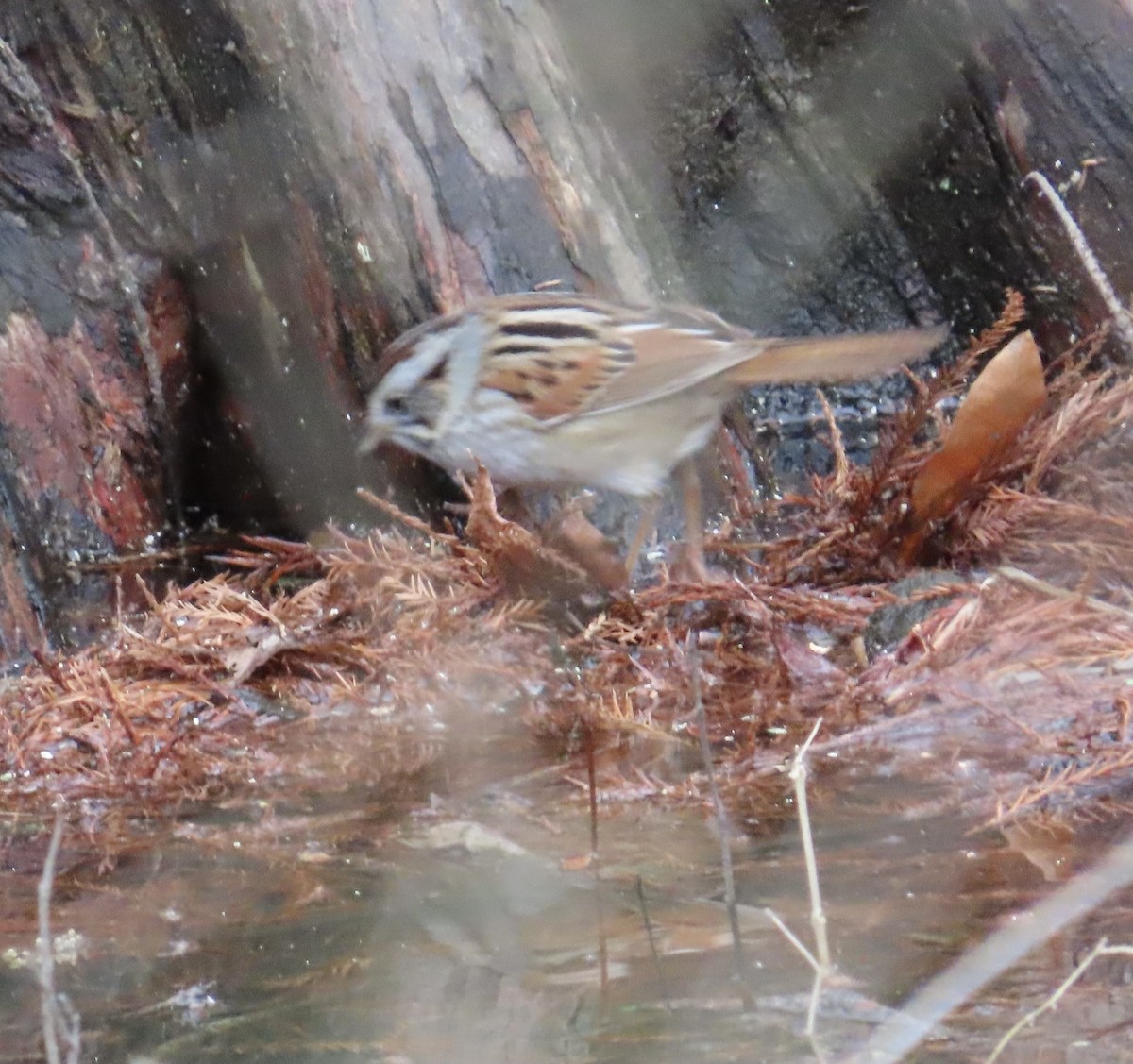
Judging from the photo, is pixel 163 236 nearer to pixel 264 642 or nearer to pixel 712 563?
pixel 264 642

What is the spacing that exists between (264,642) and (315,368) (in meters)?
1.32

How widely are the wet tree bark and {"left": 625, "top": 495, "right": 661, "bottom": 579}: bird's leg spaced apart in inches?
30.5

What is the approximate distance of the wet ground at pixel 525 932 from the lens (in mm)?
1860

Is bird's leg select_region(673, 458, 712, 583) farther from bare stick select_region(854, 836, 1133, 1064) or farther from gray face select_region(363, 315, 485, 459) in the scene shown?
bare stick select_region(854, 836, 1133, 1064)

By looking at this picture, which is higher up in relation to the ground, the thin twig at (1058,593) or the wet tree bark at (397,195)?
the wet tree bark at (397,195)

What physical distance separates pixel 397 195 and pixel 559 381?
85 centimetres

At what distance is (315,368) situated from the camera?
4918 mm

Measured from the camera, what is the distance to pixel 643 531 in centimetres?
425

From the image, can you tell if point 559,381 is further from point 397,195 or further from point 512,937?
point 512,937

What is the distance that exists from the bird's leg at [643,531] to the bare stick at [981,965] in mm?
2145

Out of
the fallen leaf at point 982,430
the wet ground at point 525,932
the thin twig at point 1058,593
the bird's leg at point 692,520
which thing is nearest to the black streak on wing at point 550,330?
the bird's leg at point 692,520

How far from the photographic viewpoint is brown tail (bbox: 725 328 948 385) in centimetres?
383

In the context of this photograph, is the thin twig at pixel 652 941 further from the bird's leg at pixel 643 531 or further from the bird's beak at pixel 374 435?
the bird's beak at pixel 374 435

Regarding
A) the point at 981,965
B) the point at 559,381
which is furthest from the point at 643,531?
the point at 981,965
